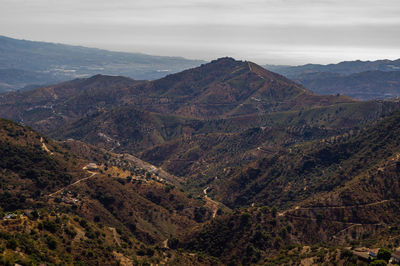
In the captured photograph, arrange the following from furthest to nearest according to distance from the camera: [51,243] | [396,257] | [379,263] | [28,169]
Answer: [28,169] → [51,243] → [396,257] → [379,263]

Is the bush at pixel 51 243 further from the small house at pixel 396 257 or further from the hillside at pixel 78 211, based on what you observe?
the small house at pixel 396 257

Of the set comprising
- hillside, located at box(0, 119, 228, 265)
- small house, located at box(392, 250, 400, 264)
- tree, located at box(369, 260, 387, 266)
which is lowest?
hillside, located at box(0, 119, 228, 265)

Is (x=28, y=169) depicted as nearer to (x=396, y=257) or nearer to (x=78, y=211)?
(x=78, y=211)

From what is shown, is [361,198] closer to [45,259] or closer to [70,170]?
[45,259]

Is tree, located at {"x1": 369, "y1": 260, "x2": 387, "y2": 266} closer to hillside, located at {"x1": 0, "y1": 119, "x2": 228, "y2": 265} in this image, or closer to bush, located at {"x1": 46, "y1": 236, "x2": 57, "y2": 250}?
hillside, located at {"x1": 0, "y1": 119, "x2": 228, "y2": 265}

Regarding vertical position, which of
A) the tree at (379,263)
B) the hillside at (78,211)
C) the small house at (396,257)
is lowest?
the hillside at (78,211)

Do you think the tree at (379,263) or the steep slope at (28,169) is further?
the steep slope at (28,169)

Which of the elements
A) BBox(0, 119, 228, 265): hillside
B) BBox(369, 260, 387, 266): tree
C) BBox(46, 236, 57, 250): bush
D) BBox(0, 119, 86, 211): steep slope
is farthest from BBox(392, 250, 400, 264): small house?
BBox(0, 119, 86, 211): steep slope

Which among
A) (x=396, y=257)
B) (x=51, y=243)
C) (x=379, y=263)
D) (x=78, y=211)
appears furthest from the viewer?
(x=78, y=211)

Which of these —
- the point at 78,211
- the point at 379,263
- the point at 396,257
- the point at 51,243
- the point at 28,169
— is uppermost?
the point at 379,263

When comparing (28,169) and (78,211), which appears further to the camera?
(28,169)

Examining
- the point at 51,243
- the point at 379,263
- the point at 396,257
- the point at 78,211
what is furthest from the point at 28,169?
the point at 396,257

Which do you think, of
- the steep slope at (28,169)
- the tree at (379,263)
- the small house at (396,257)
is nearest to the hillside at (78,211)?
the steep slope at (28,169)
